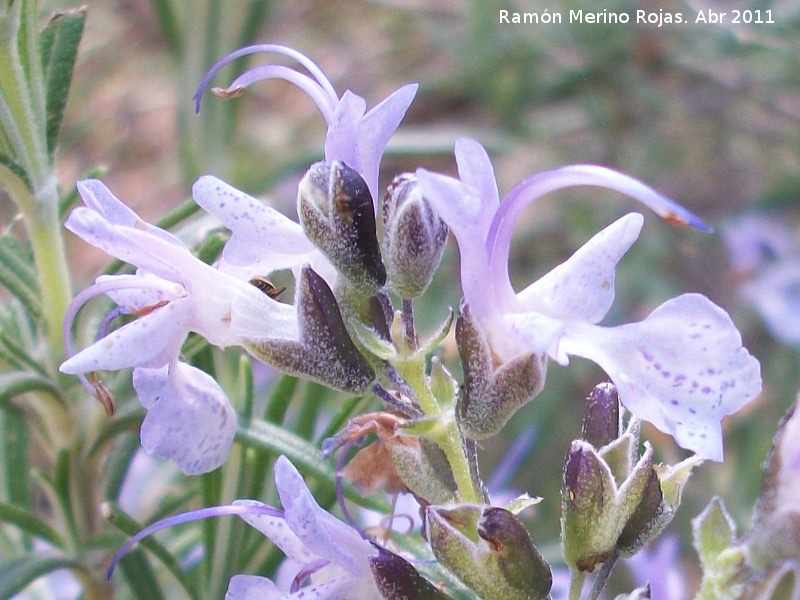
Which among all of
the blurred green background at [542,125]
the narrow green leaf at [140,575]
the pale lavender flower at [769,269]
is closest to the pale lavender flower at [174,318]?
the narrow green leaf at [140,575]

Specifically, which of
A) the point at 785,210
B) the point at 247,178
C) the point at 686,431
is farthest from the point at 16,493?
the point at 785,210

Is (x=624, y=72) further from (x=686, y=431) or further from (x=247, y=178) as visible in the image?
(x=686, y=431)

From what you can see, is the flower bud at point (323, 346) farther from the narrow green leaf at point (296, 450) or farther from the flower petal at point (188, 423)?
the narrow green leaf at point (296, 450)

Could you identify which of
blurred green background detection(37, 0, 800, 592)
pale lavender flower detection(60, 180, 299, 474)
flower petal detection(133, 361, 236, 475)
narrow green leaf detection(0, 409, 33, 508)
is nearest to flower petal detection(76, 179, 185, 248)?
pale lavender flower detection(60, 180, 299, 474)

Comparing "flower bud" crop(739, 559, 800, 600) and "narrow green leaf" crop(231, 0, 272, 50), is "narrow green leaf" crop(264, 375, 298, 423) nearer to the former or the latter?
"flower bud" crop(739, 559, 800, 600)

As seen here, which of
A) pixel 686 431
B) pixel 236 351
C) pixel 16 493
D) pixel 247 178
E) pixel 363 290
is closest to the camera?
pixel 686 431

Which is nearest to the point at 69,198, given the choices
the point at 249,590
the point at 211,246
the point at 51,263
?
the point at 51,263

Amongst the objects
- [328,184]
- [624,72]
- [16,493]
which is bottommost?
[624,72]
